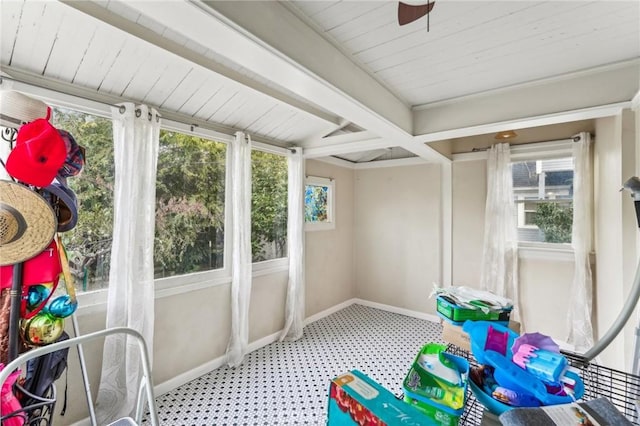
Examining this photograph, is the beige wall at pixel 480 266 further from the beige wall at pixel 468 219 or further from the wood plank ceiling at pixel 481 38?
the wood plank ceiling at pixel 481 38

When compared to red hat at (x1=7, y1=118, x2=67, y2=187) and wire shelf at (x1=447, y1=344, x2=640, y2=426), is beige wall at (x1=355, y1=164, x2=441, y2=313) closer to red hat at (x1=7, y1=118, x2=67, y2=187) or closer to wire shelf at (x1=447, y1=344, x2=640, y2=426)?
wire shelf at (x1=447, y1=344, x2=640, y2=426)

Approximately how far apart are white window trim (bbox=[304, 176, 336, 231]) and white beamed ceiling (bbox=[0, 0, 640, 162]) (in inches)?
62.1

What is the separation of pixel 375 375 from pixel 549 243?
7.74 feet

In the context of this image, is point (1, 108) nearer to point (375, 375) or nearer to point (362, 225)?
point (375, 375)

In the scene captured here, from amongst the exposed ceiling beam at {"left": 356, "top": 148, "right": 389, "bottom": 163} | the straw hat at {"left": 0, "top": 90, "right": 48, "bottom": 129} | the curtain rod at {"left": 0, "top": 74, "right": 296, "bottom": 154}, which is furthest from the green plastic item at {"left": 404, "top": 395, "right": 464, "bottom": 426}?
the exposed ceiling beam at {"left": 356, "top": 148, "right": 389, "bottom": 163}

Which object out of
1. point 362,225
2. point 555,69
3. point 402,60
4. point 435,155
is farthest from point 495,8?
point 362,225

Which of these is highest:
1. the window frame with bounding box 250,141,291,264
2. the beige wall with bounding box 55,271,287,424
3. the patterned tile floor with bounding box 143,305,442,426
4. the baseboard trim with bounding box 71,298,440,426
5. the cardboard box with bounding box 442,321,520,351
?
the window frame with bounding box 250,141,291,264

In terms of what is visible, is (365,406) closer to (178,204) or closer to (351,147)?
(178,204)

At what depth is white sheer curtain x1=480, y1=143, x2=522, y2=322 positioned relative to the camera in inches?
125

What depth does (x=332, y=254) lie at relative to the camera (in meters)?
4.10

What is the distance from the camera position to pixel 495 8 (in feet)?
4.09

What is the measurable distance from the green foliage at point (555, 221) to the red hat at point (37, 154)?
403 centimetres

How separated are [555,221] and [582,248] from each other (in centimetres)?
40

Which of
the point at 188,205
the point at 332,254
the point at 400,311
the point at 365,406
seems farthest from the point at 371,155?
the point at 365,406
